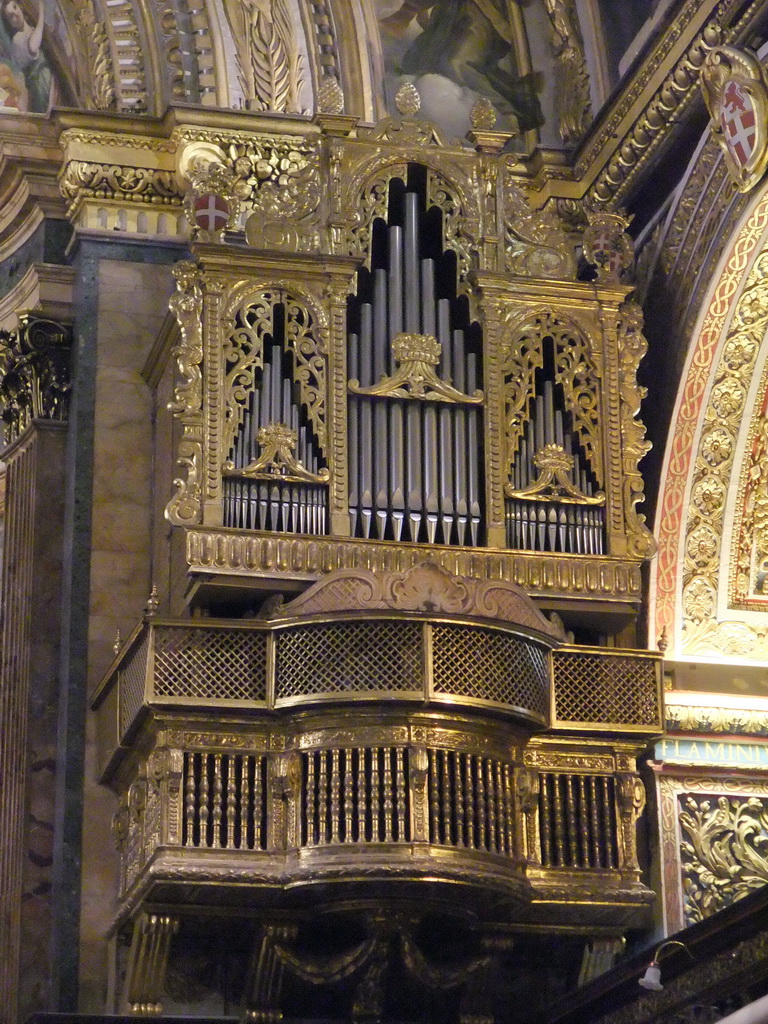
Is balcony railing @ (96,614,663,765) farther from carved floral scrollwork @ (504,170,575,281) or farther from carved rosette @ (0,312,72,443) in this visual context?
carved rosette @ (0,312,72,443)

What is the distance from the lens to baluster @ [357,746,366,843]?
12164 millimetres

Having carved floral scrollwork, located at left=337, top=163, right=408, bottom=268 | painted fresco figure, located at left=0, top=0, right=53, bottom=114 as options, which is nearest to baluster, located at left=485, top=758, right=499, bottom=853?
carved floral scrollwork, located at left=337, top=163, right=408, bottom=268

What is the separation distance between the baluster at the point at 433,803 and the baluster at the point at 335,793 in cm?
46

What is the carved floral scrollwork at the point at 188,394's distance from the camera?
12.8 m

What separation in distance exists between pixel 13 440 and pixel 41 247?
1.21 metres

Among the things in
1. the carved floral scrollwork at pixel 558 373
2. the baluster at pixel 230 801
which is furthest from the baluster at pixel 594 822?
the baluster at pixel 230 801

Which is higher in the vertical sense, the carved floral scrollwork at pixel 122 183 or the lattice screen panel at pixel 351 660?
the carved floral scrollwork at pixel 122 183

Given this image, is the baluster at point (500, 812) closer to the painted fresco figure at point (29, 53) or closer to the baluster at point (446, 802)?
the baluster at point (446, 802)

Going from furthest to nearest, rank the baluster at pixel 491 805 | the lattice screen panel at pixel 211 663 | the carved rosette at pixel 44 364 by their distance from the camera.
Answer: the carved rosette at pixel 44 364 → the lattice screen panel at pixel 211 663 → the baluster at pixel 491 805

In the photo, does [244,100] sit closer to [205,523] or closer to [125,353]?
[125,353]

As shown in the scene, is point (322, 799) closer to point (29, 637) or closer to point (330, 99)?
point (29, 637)

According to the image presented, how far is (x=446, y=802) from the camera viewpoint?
12.3 m

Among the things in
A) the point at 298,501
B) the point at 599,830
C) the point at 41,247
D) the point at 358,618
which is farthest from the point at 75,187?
the point at 599,830

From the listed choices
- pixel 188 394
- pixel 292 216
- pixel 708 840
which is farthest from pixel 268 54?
pixel 708 840
